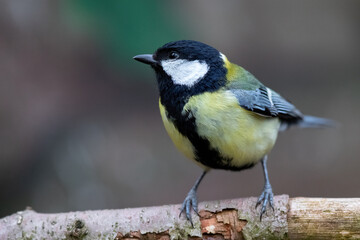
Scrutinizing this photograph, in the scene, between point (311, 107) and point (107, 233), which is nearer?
point (107, 233)

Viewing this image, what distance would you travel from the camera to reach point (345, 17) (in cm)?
469

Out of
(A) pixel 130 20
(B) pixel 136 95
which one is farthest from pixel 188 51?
(B) pixel 136 95

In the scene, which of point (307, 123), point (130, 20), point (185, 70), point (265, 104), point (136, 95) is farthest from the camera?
point (136, 95)

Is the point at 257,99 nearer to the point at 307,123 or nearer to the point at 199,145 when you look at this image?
the point at 199,145

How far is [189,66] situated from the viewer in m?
2.13

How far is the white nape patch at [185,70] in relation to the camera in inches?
82.9

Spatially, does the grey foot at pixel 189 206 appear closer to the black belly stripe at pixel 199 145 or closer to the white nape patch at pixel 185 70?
the black belly stripe at pixel 199 145

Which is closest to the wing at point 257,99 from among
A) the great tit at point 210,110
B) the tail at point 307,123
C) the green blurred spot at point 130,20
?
the great tit at point 210,110

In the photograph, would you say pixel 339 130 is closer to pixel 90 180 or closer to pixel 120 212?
pixel 90 180

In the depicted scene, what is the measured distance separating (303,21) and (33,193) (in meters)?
3.13

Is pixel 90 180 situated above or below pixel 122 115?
below

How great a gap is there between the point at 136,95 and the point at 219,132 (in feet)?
8.44

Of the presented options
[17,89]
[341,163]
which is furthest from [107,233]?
[341,163]

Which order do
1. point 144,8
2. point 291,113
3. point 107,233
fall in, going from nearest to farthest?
1. point 107,233
2. point 291,113
3. point 144,8
